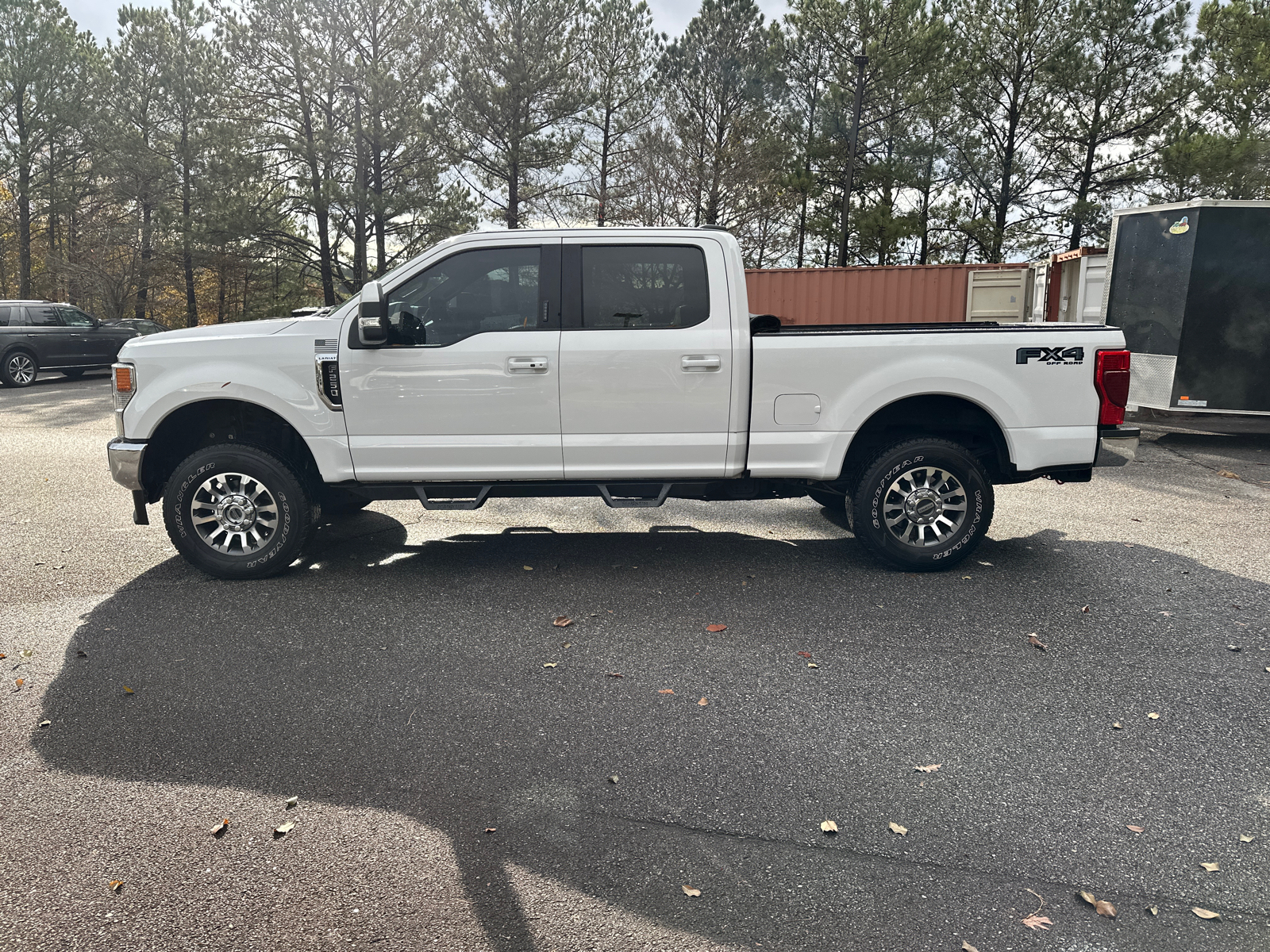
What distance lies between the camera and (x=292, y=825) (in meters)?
3.10

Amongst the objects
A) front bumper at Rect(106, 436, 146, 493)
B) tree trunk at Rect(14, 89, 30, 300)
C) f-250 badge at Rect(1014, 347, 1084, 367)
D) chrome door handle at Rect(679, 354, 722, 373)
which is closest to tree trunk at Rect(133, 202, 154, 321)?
tree trunk at Rect(14, 89, 30, 300)

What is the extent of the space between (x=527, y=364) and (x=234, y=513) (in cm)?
208

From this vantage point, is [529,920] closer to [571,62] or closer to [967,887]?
[967,887]

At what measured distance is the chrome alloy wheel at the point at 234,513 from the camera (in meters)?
5.71

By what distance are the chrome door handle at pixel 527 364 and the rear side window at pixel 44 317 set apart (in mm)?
18425

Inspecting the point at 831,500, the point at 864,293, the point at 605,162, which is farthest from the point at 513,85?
the point at 831,500

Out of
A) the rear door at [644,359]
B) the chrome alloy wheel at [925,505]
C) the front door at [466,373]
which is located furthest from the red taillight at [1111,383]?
the front door at [466,373]

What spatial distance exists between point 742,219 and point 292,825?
3202 centimetres

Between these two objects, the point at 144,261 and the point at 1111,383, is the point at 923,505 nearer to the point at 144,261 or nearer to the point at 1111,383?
the point at 1111,383

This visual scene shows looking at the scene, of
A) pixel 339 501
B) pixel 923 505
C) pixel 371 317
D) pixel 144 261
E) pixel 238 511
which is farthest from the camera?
pixel 144 261

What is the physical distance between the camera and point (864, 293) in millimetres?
19719

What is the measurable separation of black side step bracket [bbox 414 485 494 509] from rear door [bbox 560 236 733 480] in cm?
56

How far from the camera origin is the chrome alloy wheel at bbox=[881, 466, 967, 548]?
19.4 ft

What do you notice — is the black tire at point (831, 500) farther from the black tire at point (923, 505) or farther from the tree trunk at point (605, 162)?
the tree trunk at point (605, 162)
